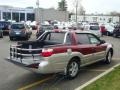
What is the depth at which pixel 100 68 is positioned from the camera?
38.8 feet

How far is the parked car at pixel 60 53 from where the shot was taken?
29.3 ft

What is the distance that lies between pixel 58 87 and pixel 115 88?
165 centimetres

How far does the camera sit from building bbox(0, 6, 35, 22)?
76.7 meters

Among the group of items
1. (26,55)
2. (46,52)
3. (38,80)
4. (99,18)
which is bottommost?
(38,80)

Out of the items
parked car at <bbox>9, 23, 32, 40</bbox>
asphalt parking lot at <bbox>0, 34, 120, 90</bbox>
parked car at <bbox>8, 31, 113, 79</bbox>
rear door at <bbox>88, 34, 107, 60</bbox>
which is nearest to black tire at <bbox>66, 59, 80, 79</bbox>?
parked car at <bbox>8, 31, 113, 79</bbox>

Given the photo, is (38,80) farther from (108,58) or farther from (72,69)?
(108,58)

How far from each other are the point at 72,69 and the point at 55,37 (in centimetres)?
142

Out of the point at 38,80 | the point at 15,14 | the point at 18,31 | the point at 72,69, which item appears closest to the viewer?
the point at 38,80

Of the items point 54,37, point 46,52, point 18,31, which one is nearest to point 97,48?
point 54,37

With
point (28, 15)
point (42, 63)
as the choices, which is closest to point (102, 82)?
point (42, 63)

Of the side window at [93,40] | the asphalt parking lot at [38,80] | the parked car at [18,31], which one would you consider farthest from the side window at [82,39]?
the parked car at [18,31]

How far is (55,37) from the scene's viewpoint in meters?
10.6

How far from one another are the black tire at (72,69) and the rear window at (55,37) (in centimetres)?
81

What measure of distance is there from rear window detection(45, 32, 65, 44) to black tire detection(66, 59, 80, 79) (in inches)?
31.9
